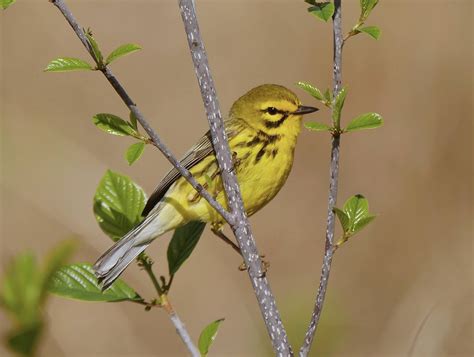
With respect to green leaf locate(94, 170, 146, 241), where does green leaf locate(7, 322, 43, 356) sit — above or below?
above

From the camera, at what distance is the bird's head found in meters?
3.83

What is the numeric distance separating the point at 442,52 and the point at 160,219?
199 inches

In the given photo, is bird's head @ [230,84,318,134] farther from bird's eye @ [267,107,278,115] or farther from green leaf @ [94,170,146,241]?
green leaf @ [94,170,146,241]

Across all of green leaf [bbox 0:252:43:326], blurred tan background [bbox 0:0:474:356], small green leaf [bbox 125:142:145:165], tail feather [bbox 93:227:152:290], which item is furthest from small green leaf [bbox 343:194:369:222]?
blurred tan background [bbox 0:0:474:356]

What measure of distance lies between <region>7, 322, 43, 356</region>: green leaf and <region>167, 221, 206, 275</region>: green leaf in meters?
1.33

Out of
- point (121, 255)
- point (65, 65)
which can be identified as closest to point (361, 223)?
point (65, 65)

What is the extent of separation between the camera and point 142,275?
17.8 feet

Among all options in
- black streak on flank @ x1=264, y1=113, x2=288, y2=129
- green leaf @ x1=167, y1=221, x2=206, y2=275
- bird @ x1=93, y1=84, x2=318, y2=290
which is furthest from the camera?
black streak on flank @ x1=264, y1=113, x2=288, y2=129

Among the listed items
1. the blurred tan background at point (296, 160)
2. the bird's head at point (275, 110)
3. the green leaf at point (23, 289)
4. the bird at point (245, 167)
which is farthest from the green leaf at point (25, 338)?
the blurred tan background at point (296, 160)

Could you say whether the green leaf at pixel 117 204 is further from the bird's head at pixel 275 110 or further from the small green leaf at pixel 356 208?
the bird's head at pixel 275 110

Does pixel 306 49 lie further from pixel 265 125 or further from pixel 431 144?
pixel 265 125

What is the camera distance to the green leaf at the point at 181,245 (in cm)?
227

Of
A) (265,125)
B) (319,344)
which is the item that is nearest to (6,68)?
(265,125)

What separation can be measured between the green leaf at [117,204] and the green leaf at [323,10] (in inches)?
29.3
